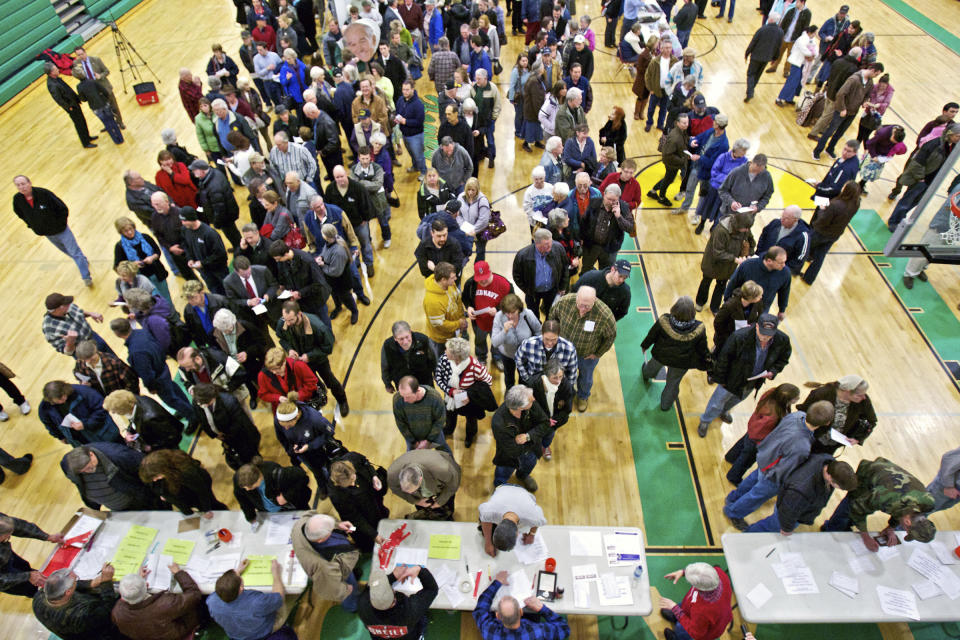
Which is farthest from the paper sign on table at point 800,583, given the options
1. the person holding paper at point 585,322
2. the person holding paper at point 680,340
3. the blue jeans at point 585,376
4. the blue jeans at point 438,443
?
the blue jeans at point 438,443

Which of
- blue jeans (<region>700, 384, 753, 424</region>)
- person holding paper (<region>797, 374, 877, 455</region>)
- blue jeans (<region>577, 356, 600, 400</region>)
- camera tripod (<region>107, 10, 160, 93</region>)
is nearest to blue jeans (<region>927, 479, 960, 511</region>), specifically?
→ person holding paper (<region>797, 374, 877, 455</region>)

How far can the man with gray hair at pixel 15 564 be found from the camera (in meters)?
4.42

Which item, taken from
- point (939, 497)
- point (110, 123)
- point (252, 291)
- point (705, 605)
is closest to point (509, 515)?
point (705, 605)

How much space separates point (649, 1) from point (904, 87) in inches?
244

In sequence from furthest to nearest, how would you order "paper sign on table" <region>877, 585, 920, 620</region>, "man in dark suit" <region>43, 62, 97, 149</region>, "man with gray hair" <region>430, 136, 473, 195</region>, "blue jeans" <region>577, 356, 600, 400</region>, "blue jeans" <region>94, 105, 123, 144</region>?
1. "blue jeans" <region>94, 105, 123, 144</region>
2. "man in dark suit" <region>43, 62, 97, 149</region>
3. "man with gray hair" <region>430, 136, 473, 195</region>
4. "blue jeans" <region>577, 356, 600, 400</region>
5. "paper sign on table" <region>877, 585, 920, 620</region>

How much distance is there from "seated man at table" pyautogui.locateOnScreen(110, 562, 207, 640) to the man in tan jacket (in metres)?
0.92

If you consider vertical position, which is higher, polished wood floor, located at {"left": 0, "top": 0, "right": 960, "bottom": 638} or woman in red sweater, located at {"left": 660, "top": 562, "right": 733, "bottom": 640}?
woman in red sweater, located at {"left": 660, "top": 562, "right": 733, "bottom": 640}

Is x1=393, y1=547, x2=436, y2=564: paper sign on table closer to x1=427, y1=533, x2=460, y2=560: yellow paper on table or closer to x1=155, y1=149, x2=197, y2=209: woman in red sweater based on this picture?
x1=427, y1=533, x2=460, y2=560: yellow paper on table

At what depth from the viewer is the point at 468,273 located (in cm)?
856

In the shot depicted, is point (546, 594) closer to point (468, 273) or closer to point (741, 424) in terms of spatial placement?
point (741, 424)

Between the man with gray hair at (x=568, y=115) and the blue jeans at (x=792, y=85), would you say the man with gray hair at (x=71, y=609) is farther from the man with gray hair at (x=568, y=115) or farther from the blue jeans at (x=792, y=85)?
the blue jeans at (x=792, y=85)

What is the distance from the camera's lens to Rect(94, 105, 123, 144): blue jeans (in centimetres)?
1154

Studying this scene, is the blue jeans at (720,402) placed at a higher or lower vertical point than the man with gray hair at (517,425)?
lower

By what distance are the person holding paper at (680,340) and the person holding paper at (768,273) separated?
105cm
